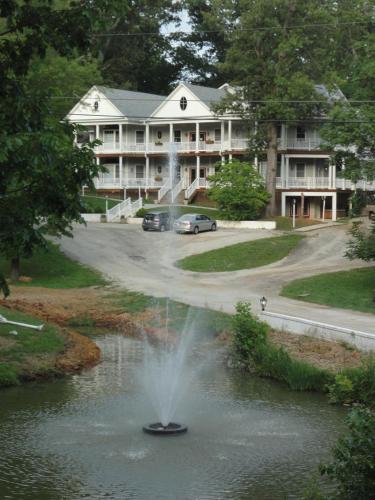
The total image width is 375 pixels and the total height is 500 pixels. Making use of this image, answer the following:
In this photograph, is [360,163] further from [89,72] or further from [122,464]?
[89,72]

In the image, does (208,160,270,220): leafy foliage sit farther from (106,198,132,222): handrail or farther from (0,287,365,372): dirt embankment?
(0,287,365,372): dirt embankment

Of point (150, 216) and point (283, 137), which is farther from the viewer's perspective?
point (283, 137)

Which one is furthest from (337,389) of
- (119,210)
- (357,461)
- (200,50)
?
(200,50)

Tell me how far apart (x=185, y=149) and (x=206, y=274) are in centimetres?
3157

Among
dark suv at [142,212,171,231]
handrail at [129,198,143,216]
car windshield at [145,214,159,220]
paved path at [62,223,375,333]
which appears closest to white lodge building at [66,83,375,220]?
handrail at [129,198,143,216]

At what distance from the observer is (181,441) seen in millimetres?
18250

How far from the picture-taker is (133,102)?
79.1 meters

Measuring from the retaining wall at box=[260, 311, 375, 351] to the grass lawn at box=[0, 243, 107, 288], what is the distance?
14480 millimetres

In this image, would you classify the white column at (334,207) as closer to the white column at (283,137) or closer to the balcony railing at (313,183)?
the balcony railing at (313,183)

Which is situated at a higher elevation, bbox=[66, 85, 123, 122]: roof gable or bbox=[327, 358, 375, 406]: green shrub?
bbox=[66, 85, 123, 122]: roof gable

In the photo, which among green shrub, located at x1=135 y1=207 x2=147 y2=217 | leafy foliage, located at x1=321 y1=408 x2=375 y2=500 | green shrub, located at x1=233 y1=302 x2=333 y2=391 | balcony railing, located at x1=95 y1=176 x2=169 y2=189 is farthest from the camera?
balcony railing, located at x1=95 y1=176 x2=169 y2=189

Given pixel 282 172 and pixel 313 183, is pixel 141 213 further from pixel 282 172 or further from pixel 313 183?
pixel 313 183

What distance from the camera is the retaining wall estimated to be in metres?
25.2

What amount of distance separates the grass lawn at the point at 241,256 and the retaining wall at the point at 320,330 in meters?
16.6
